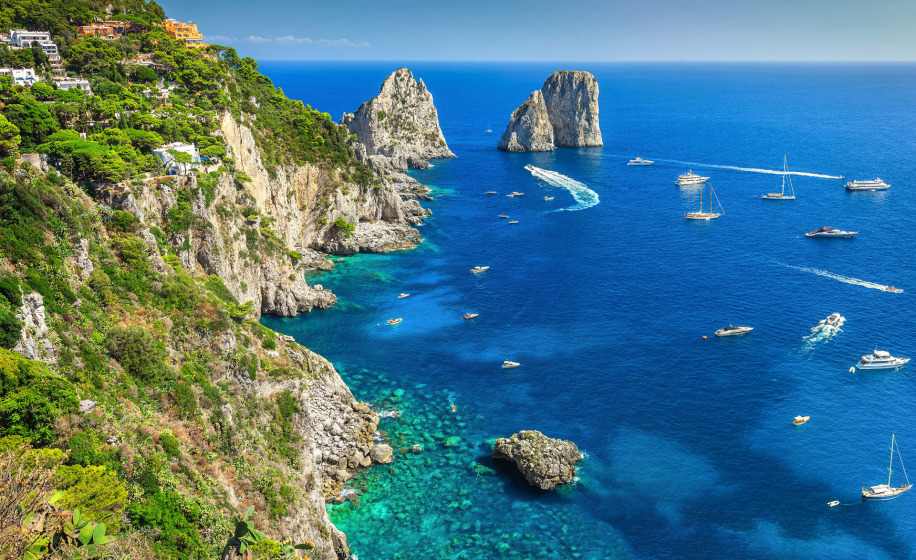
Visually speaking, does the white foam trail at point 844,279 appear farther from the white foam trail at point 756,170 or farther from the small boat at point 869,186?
the white foam trail at point 756,170

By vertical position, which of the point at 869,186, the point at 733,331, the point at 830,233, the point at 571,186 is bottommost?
the point at 733,331

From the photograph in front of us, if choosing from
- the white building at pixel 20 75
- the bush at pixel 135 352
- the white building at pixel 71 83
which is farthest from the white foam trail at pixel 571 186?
the bush at pixel 135 352

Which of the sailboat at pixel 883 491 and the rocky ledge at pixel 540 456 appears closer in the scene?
the sailboat at pixel 883 491

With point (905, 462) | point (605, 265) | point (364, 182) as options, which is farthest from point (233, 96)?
point (905, 462)

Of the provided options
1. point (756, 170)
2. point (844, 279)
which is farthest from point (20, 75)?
point (756, 170)

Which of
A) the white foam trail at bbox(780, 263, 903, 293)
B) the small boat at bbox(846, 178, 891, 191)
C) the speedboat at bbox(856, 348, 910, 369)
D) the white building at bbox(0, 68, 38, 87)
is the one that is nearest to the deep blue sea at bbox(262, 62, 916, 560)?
the white foam trail at bbox(780, 263, 903, 293)

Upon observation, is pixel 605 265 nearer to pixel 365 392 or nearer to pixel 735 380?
pixel 735 380

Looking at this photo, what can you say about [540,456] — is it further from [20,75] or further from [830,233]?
[830,233]
